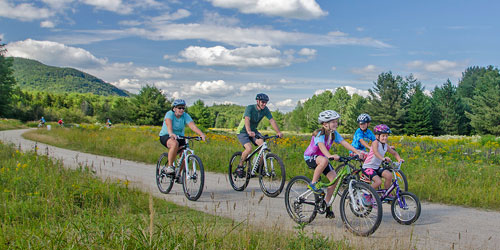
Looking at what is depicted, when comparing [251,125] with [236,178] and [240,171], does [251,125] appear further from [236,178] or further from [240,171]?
[236,178]

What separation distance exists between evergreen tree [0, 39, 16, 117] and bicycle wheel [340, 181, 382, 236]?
5748cm

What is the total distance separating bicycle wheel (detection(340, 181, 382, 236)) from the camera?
5.02 metres

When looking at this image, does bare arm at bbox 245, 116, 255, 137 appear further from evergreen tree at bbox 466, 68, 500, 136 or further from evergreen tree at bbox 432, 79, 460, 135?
evergreen tree at bbox 432, 79, 460, 135

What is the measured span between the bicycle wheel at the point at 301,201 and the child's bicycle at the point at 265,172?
1571mm

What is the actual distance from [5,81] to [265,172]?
2233 inches

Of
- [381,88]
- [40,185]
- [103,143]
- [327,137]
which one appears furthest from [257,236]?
[381,88]

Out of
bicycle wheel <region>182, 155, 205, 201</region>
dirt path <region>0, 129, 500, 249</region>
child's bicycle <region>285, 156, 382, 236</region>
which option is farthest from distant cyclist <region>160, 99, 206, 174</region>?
child's bicycle <region>285, 156, 382, 236</region>

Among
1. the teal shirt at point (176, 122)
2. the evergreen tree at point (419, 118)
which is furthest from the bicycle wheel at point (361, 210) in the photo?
the evergreen tree at point (419, 118)

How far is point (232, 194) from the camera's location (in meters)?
8.16

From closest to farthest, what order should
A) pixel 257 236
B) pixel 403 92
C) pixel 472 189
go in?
pixel 257 236
pixel 472 189
pixel 403 92

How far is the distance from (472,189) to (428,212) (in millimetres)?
1869

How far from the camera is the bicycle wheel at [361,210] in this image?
502 cm

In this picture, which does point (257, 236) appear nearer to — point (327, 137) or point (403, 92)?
point (327, 137)

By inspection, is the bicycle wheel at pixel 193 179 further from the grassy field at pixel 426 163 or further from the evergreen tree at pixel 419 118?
the evergreen tree at pixel 419 118
